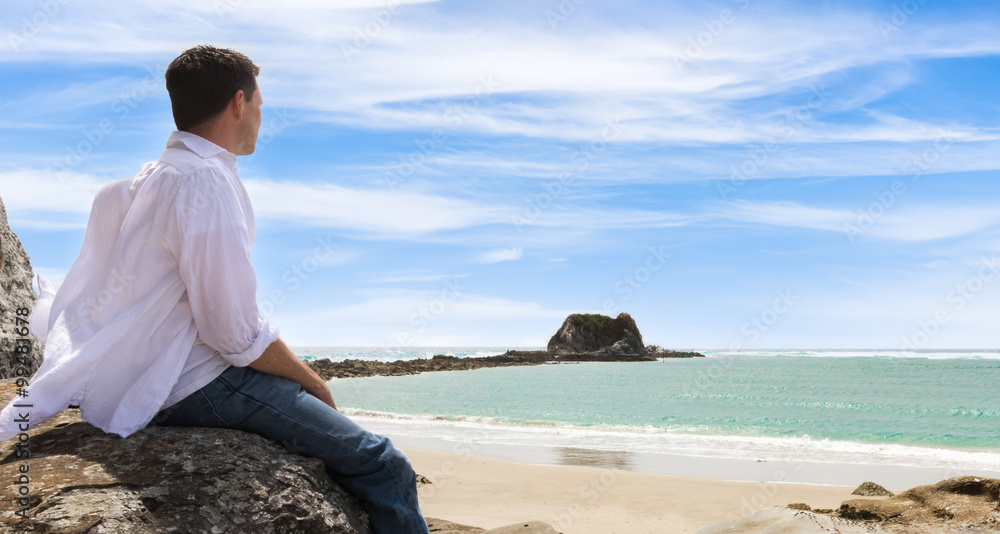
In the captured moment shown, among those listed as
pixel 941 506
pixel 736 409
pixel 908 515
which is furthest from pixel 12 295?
pixel 736 409

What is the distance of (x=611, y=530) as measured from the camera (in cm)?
827

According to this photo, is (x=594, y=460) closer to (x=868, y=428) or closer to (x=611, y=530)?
(x=611, y=530)

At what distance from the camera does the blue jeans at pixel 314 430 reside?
8.45 ft

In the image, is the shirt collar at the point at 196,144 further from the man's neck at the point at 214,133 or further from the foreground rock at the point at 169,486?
the foreground rock at the point at 169,486

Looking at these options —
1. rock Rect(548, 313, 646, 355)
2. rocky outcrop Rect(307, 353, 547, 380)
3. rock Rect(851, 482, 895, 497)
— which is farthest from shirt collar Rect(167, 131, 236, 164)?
rock Rect(548, 313, 646, 355)

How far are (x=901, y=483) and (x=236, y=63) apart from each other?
12928 millimetres

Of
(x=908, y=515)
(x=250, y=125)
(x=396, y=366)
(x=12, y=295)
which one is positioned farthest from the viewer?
(x=396, y=366)

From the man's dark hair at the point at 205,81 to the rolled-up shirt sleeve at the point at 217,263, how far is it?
321 millimetres

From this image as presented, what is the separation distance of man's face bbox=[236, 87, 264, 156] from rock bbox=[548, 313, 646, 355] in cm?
9458

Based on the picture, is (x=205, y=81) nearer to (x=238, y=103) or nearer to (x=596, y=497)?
(x=238, y=103)

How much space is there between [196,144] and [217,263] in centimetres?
52

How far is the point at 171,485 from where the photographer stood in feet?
8.01

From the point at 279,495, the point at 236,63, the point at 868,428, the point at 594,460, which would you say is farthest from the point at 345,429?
the point at 868,428

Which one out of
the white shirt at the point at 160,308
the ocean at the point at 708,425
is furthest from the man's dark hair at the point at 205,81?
the ocean at the point at 708,425
